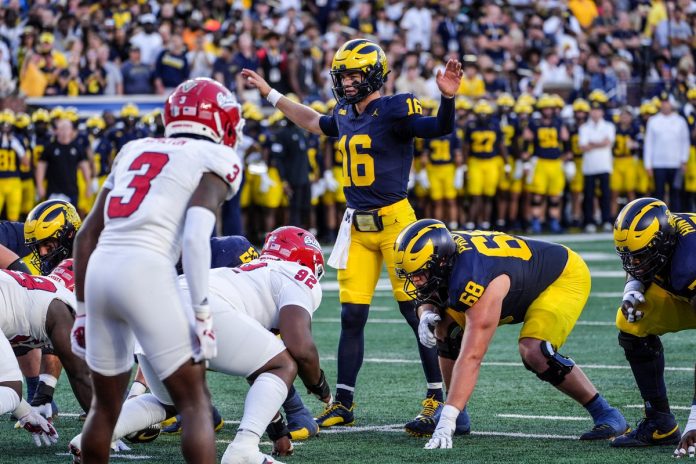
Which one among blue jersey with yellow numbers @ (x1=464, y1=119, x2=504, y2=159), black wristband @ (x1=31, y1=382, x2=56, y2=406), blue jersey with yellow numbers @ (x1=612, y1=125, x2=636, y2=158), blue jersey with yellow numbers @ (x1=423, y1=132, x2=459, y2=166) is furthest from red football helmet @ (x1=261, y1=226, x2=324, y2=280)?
blue jersey with yellow numbers @ (x1=612, y1=125, x2=636, y2=158)

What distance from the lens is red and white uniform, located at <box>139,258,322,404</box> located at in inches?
199

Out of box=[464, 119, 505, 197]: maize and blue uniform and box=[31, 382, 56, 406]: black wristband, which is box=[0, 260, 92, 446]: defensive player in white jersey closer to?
box=[31, 382, 56, 406]: black wristband

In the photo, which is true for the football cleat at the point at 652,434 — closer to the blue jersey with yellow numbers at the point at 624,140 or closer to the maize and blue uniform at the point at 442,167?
the maize and blue uniform at the point at 442,167

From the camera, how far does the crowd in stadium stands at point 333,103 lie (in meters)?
17.1

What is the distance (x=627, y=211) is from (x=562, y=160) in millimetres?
13641

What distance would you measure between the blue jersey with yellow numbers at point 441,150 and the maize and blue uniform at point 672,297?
1240 centimetres

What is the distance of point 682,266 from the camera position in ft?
18.6

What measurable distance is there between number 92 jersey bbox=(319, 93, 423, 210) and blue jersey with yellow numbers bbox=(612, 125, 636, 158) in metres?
13.4

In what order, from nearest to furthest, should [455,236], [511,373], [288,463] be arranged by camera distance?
1. [288,463]
2. [455,236]
3. [511,373]

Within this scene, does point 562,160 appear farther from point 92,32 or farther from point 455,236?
point 455,236

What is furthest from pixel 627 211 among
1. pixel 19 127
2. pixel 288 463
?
pixel 19 127

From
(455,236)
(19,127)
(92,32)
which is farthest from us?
(92,32)

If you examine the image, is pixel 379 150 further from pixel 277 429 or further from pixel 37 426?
pixel 37 426

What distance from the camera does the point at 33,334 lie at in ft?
19.8
